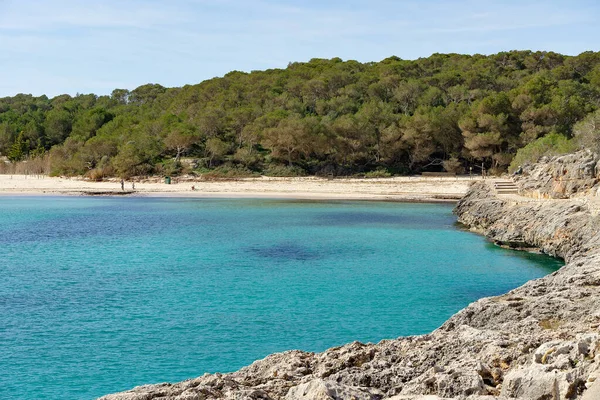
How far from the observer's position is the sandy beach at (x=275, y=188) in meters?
44.1

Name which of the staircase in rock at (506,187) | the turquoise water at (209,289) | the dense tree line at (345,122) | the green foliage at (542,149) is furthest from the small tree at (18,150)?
the staircase in rock at (506,187)

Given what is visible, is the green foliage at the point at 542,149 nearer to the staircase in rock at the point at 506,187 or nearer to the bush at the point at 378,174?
the staircase in rock at the point at 506,187

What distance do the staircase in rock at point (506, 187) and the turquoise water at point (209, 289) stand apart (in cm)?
326

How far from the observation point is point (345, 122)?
54.8m

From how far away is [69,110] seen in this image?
86.2 meters

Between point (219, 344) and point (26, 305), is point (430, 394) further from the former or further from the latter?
point (26, 305)

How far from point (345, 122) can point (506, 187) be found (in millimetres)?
24169

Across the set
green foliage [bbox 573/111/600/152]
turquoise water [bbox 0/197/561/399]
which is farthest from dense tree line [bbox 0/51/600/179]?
turquoise water [bbox 0/197/561/399]

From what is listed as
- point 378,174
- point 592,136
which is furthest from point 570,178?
point 378,174

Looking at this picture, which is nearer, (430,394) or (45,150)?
(430,394)

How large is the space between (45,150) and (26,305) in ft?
215

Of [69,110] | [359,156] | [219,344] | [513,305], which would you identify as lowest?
[219,344]

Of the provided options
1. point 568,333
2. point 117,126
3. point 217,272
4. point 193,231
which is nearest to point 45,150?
point 117,126

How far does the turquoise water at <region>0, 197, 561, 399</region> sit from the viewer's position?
10258 mm
